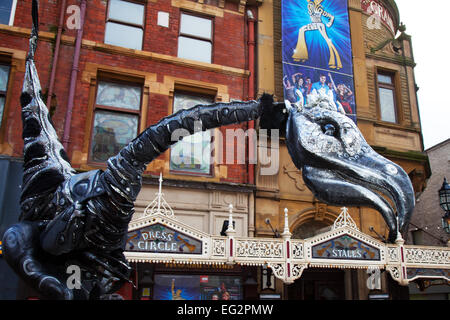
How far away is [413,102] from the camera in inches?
623

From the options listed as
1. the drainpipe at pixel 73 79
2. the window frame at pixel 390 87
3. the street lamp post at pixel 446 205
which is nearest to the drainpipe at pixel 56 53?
the drainpipe at pixel 73 79

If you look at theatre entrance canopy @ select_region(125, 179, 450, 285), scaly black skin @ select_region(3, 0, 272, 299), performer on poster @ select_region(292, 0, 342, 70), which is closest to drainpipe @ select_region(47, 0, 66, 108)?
theatre entrance canopy @ select_region(125, 179, 450, 285)

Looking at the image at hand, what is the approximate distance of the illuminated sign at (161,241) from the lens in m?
8.47

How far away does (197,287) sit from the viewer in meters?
10.8

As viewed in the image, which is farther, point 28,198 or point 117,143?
point 117,143

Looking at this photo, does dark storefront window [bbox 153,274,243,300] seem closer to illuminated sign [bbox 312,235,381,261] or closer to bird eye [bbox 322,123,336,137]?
illuminated sign [bbox 312,235,381,261]

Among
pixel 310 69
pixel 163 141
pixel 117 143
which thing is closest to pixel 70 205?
pixel 163 141

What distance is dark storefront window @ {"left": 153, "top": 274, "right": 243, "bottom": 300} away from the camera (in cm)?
1053

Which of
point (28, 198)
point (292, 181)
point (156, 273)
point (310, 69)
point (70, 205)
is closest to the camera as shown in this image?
point (70, 205)

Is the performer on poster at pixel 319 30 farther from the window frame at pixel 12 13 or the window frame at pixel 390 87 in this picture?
the window frame at pixel 12 13

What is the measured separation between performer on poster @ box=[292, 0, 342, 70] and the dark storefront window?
8008 millimetres

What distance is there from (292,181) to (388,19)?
9.81 m

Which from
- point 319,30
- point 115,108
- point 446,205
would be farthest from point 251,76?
point 446,205

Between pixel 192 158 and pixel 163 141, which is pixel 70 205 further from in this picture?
pixel 192 158
